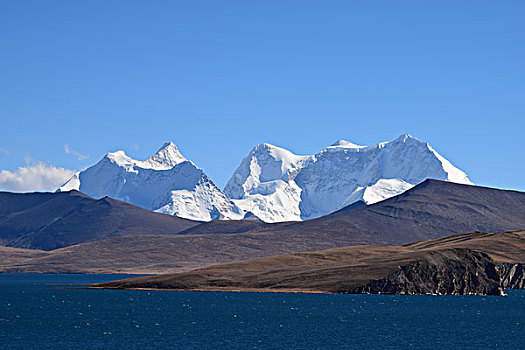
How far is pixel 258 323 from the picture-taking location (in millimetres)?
122812

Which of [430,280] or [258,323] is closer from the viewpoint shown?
[258,323]

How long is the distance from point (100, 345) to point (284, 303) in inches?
2983

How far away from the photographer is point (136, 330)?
111m

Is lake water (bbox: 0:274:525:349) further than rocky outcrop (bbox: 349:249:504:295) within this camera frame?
No

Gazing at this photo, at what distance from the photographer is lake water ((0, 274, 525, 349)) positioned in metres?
98.6

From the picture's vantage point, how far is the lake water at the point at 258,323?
9862 cm

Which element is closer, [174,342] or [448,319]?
[174,342]

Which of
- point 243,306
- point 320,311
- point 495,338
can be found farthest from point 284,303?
point 495,338

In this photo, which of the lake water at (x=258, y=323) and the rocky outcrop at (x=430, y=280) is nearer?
the lake water at (x=258, y=323)

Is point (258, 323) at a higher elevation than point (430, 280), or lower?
lower

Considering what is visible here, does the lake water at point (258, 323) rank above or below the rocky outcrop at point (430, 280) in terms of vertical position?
below

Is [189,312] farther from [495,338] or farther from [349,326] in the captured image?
[495,338]

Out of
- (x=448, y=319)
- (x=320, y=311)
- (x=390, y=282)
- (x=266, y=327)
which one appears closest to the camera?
(x=266, y=327)

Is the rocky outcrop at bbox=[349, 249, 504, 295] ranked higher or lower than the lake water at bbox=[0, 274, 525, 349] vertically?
higher
